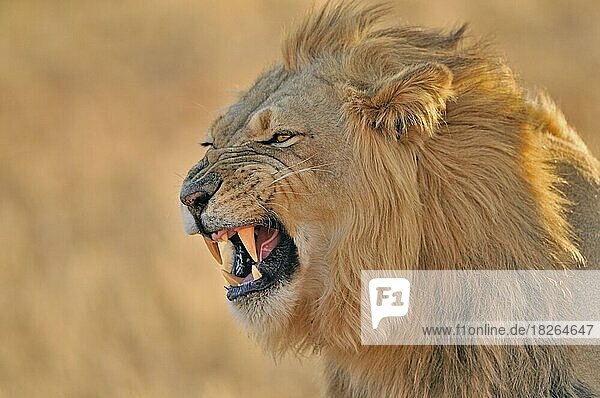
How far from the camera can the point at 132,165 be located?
542cm

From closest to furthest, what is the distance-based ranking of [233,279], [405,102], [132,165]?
[405,102] < [233,279] < [132,165]

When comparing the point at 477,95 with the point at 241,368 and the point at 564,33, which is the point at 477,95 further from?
the point at 564,33

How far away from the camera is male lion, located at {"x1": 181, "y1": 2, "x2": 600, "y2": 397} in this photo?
1.91 meters

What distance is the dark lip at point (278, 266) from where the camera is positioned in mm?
1949

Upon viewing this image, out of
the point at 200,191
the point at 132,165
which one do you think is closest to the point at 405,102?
the point at 200,191

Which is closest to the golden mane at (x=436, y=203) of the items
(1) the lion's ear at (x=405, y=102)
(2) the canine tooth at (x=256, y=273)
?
(1) the lion's ear at (x=405, y=102)

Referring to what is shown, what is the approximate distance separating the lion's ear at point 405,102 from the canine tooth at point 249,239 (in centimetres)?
29

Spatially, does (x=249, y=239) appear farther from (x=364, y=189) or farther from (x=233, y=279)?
(x=364, y=189)

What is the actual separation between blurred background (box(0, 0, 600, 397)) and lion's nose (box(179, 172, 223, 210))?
1.63 metres

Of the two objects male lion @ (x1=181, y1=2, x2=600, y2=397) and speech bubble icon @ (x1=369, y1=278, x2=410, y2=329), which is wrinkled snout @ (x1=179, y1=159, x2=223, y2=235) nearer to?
male lion @ (x1=181, y1=2, x2=600, y2=397)

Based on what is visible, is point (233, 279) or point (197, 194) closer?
point (197, 194)

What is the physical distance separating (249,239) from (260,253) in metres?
0.03

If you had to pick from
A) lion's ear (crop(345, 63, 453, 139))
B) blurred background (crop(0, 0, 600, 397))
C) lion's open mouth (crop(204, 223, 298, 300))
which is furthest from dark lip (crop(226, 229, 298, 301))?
blurred background (crop(0, 0, 600, 397))

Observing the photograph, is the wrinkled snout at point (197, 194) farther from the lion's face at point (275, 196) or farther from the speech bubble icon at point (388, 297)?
the speech bubble icon at point (388, 297)
